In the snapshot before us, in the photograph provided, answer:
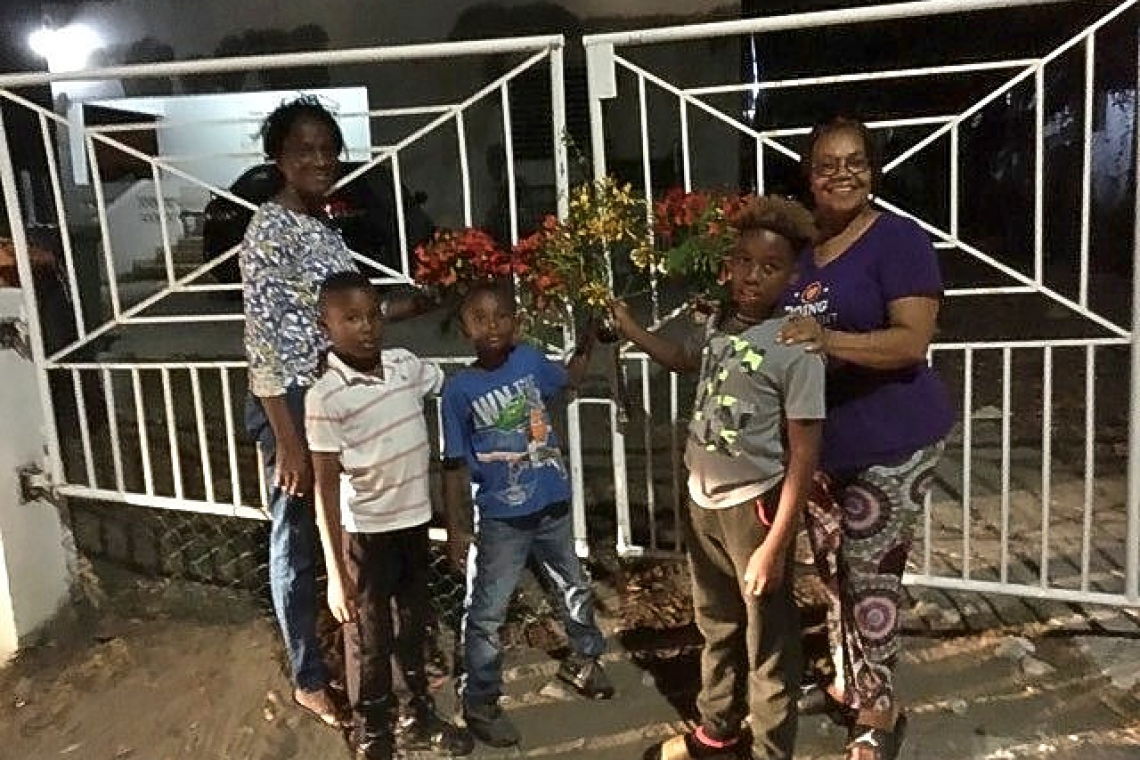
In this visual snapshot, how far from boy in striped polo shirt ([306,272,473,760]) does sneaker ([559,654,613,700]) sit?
482 mm

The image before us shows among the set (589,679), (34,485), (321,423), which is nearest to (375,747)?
(589,679)

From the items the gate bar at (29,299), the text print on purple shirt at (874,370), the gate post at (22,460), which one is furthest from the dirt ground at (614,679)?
the text print on purple shirt at (874,370)

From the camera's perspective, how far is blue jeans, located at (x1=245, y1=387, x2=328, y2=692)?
3.07 m

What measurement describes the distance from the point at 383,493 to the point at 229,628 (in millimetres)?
1489

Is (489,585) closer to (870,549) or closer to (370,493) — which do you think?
(370,493)

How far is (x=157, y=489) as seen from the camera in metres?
5.53

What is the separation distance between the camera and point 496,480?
9.59 feet

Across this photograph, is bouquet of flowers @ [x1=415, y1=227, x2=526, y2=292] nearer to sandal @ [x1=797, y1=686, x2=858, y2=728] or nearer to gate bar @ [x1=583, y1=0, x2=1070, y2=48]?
gate bar @ [x1=583, y1=0, x2=1070, y2=48]

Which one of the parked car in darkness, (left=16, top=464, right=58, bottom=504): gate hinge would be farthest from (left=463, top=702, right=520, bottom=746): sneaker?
the parked car in darkness

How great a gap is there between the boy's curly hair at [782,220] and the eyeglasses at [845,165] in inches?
4.1

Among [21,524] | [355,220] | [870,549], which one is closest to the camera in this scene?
[870,549]

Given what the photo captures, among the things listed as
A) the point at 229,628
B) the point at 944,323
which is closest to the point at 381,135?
the point at 944,323

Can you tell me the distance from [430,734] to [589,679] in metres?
0.54

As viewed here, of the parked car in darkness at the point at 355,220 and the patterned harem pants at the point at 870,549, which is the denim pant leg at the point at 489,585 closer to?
the patterned harem pants at the point at 870,549
